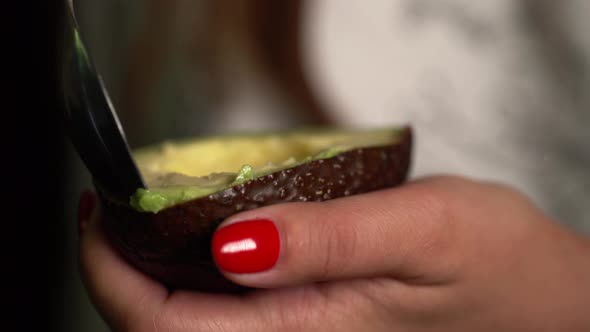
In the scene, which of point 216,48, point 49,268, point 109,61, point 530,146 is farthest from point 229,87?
point 530,146

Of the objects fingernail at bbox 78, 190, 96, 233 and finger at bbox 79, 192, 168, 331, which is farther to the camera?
fingernail at bbox 78, 190, 96, 233

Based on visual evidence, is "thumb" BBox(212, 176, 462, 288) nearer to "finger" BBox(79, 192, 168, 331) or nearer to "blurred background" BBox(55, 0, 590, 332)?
"finger" BBox(79, 192, 168, 331)

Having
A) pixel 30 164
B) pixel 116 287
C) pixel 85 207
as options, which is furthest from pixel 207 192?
pixel 30 164

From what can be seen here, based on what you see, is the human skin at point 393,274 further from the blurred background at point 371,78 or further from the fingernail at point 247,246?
the blurred background at point 371,78

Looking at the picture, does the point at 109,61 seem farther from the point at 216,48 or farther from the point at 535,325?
the point at 535,325

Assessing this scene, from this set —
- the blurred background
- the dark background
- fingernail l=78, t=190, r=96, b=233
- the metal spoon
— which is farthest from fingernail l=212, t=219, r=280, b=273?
the dark background

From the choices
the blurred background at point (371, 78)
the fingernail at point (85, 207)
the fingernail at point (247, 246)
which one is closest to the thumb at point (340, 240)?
the fingernail at point (247, 246)
